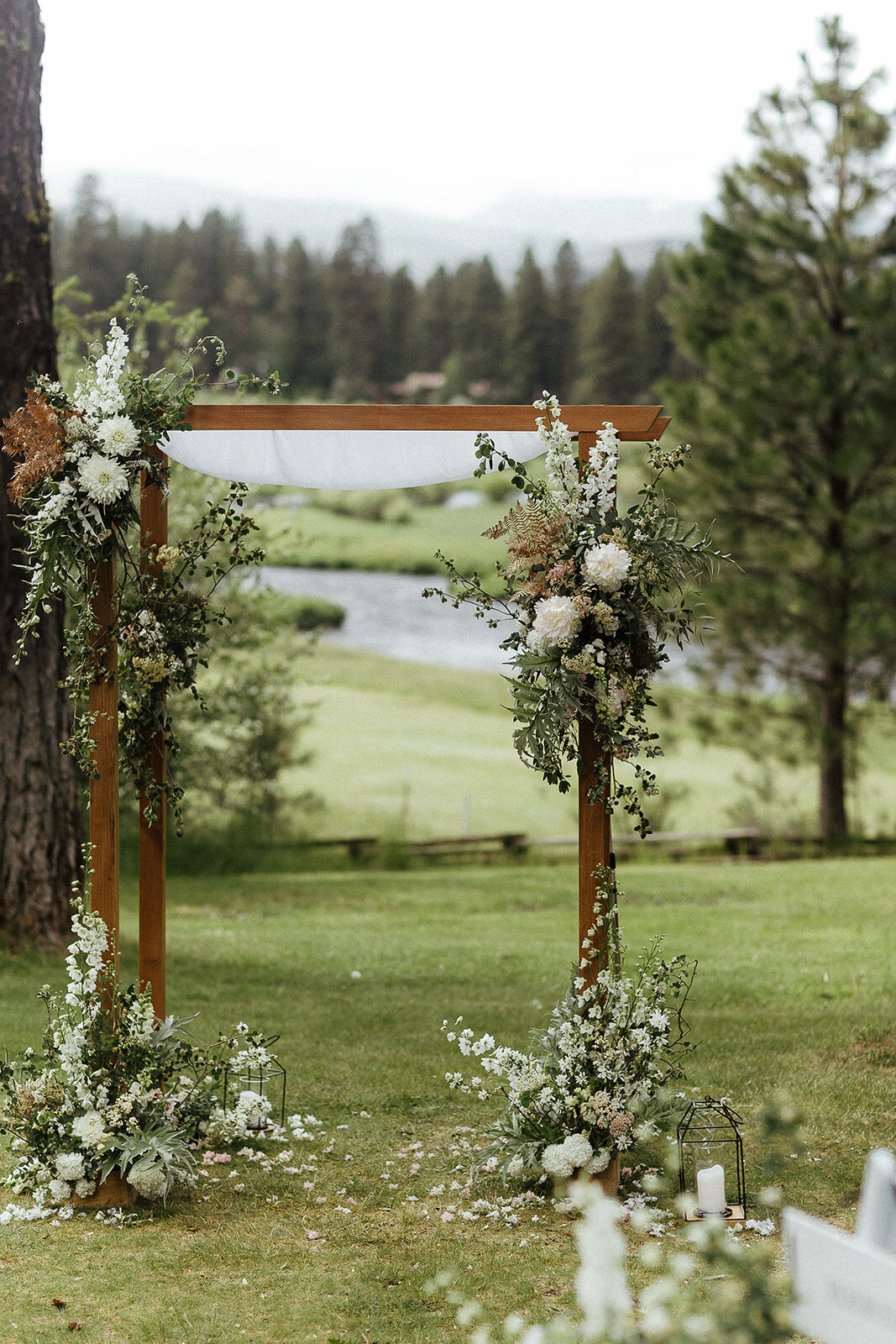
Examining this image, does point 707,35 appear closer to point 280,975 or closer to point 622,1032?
point 280,975

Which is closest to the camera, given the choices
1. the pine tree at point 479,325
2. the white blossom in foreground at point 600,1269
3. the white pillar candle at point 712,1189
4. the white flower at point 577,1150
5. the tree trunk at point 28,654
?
the white blossom in foreground at point 600,1269

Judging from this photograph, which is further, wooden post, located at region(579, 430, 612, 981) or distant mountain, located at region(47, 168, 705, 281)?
A: distant mountain, located at region(47, 168, 705, 281)

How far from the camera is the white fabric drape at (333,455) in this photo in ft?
14.3

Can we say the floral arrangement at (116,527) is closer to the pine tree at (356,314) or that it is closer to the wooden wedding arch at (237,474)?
the wooden wedding arch at (237,474)

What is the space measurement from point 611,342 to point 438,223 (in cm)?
7387

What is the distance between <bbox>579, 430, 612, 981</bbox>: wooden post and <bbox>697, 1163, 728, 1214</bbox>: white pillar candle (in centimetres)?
72

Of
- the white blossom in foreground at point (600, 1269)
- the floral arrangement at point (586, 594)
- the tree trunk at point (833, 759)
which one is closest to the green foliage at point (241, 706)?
the tree trunk at point (833, 759)

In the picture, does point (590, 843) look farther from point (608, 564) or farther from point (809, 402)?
point (809, 402)

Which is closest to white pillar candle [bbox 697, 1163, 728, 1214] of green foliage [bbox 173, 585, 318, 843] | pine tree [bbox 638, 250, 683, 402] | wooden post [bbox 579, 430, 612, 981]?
wooden post [bbox 579, 430, 612, 981]

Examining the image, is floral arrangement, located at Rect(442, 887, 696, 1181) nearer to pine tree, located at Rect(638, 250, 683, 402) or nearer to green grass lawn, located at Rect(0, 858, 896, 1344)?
green grass lawn, located at Rect(0, 858, 896, 1344)

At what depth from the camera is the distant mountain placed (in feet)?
240

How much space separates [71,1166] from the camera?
4000 mm

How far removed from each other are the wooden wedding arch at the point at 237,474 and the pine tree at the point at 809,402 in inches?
396

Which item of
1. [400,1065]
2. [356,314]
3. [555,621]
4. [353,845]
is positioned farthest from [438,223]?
[555,621]
